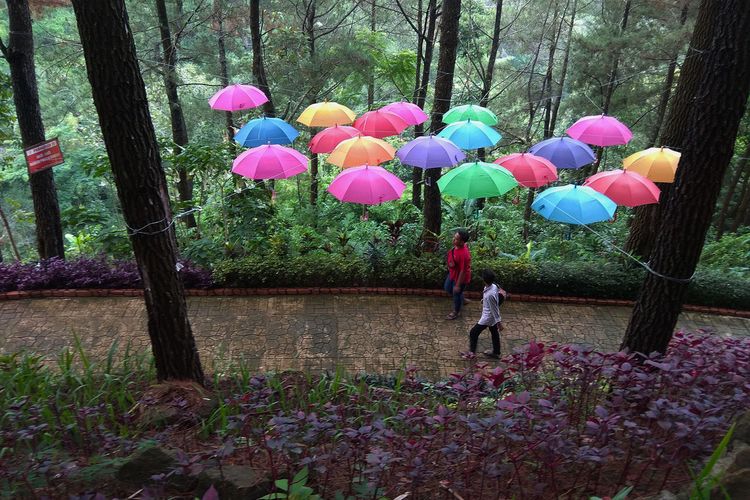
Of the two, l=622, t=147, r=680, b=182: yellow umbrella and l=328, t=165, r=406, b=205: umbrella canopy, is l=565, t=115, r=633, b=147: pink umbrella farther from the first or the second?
l=328, t=165, r=406, b=205: umbrella canopy

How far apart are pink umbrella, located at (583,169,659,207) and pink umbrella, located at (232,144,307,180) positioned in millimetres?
4985

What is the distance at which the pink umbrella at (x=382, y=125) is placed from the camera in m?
10.3

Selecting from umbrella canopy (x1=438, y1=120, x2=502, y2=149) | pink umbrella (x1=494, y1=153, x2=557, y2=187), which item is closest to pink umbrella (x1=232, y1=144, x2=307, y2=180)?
umbrella canopy (x1=438, y1=120, x2=502, y2=149)

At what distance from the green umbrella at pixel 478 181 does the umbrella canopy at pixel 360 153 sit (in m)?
1.30

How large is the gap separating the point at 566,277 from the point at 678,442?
6330mm

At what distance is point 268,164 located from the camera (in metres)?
8.29

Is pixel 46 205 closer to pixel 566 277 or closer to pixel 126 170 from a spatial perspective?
pixel 126 170

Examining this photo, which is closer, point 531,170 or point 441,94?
point 531,170

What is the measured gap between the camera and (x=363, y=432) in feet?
8.02

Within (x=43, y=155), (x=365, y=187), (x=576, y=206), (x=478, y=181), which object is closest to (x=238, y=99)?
(x=43, y=155)

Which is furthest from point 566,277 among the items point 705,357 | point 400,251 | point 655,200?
point 705,357

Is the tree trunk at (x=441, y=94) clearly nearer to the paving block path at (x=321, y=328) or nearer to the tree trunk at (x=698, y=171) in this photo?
the paving block path at (x=321, y=328)

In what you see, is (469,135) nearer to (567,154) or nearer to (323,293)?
(567,154)

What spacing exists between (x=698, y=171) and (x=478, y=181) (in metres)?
4.19
